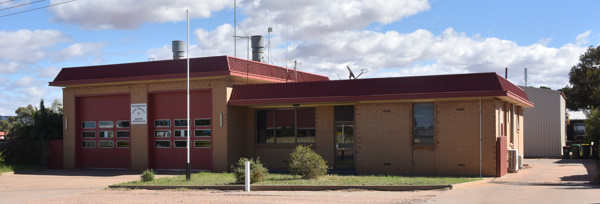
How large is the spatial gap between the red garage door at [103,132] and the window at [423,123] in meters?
12.6

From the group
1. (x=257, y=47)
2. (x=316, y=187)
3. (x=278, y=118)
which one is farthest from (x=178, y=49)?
(x=316, y=187)

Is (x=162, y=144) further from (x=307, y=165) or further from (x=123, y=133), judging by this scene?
(x=307, y=165)

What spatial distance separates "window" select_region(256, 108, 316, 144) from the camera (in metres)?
24.9

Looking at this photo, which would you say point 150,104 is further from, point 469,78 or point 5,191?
point 469,78

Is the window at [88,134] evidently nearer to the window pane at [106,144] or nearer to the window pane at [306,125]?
the window pane at [106,144]

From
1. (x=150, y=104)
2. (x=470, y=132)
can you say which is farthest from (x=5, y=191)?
(x=470, y=132)

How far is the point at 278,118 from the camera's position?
25469mm

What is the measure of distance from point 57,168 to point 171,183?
11742 mm

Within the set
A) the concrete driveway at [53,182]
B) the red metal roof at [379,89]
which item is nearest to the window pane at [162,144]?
the concrete driveway at [53,182]

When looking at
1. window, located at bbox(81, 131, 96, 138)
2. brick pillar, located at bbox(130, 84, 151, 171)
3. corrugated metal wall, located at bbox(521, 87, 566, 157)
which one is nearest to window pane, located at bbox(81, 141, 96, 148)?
window, located at bbox(81, 131, 96, 138)

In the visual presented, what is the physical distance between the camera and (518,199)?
14.1 metres

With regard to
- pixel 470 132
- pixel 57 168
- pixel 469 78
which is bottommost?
pixel 57 168

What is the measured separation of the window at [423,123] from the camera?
21859mm

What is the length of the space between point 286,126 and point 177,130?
4.67 metres
